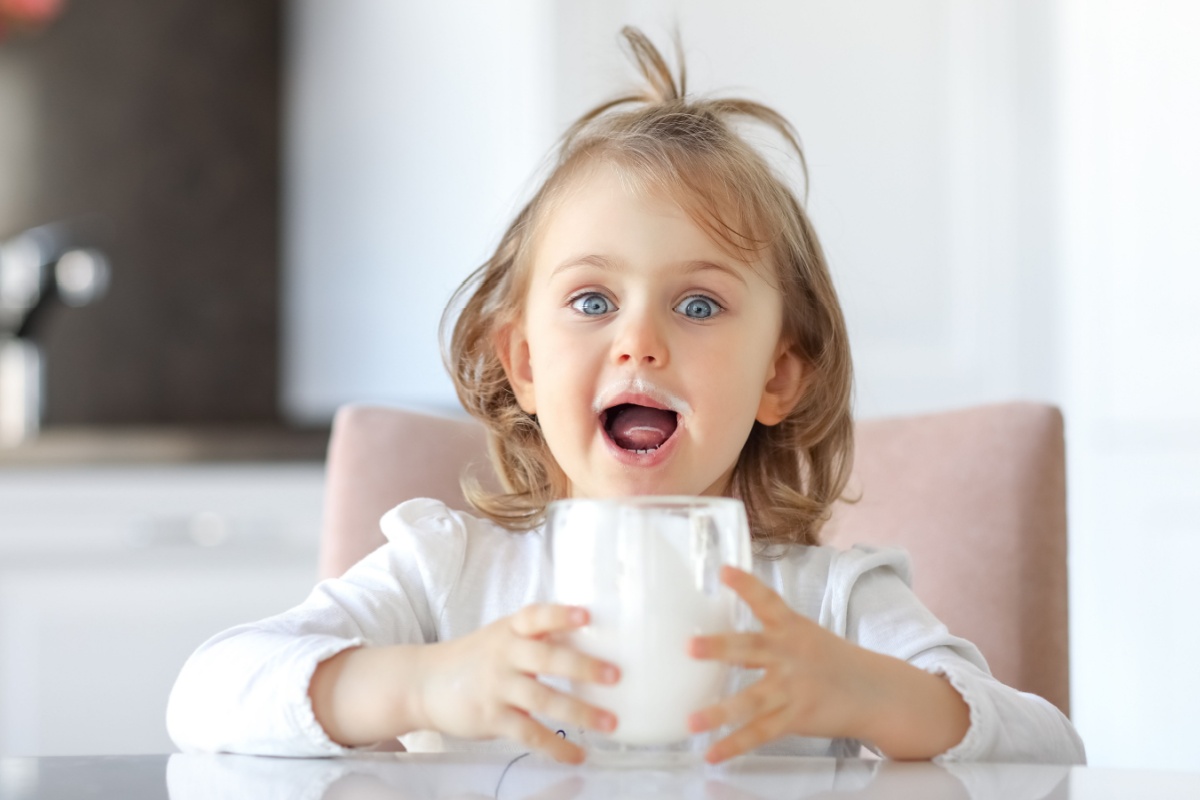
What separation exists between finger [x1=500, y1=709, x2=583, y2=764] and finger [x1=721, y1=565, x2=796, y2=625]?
12cm

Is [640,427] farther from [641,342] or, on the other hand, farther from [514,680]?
[514,680]

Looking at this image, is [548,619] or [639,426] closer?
[548,619]

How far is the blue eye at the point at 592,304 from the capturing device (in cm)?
101

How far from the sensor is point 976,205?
8.36 ft

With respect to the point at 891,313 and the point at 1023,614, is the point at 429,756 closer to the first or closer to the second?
the point at 1023,614

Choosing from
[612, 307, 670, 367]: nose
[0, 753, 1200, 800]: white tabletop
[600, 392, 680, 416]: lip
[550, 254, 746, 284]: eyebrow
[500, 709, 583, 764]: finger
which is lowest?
[0, 753, 1200, 800]: white tabletop

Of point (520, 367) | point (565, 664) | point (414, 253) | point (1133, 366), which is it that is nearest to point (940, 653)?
point (565, 664)

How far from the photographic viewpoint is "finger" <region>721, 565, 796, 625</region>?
2.06 feet

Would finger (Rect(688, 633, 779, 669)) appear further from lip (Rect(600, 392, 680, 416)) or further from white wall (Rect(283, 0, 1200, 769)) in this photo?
white wall (Rect(283, 0, 1200, 769))

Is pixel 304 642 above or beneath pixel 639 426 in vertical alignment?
beneath

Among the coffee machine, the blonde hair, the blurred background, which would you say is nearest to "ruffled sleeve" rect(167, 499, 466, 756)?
the blonde hair

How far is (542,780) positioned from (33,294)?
2493 millimetres

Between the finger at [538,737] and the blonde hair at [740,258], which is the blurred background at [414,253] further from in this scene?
the finger at [538,737]

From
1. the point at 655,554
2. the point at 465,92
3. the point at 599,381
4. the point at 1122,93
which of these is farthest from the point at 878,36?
the point at 655,554
